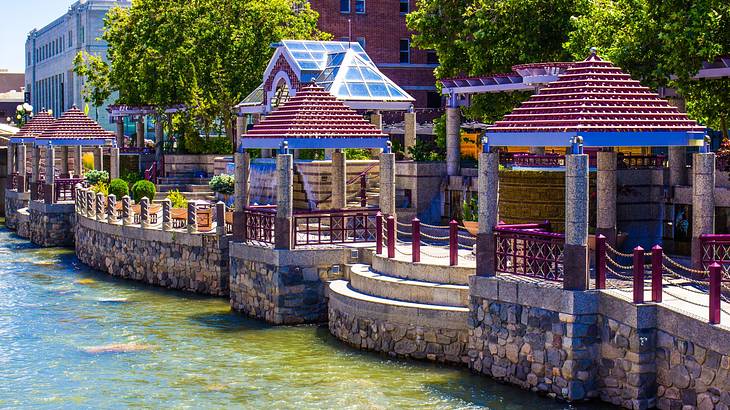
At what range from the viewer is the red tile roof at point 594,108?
21.5 m

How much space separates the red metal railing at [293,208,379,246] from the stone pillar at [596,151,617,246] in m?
6.03

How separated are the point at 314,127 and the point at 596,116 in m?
9.18

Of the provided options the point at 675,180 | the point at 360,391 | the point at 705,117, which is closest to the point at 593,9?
the point at 705,117

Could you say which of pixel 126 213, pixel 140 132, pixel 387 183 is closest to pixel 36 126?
pixel 140 132

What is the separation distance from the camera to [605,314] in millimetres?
20359

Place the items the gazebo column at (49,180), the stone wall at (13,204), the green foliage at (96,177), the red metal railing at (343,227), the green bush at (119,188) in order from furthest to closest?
the stone wall at (13,204) → the green foliage at (96,177) → the gazebo column at (49,180) → the green bush at (119,188) → the red metal railing at (343,227)

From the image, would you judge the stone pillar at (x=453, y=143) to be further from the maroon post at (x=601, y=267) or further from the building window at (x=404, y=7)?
the building window at (x=404, y=7)

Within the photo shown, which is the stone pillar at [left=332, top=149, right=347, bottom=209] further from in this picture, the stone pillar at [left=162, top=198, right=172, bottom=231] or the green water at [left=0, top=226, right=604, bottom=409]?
the stone pillar at [left=162, top=198, right=172, bottom=231]

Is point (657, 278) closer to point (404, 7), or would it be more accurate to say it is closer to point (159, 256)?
point (159, 256)

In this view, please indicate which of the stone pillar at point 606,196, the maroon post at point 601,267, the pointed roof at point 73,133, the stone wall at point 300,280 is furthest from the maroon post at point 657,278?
the pointed roof at point 73,133

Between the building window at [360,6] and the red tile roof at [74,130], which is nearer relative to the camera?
the red tile roof at [74,130]

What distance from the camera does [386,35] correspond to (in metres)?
68.4

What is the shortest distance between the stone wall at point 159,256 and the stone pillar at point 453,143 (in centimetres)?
700

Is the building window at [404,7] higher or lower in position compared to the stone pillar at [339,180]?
higher
